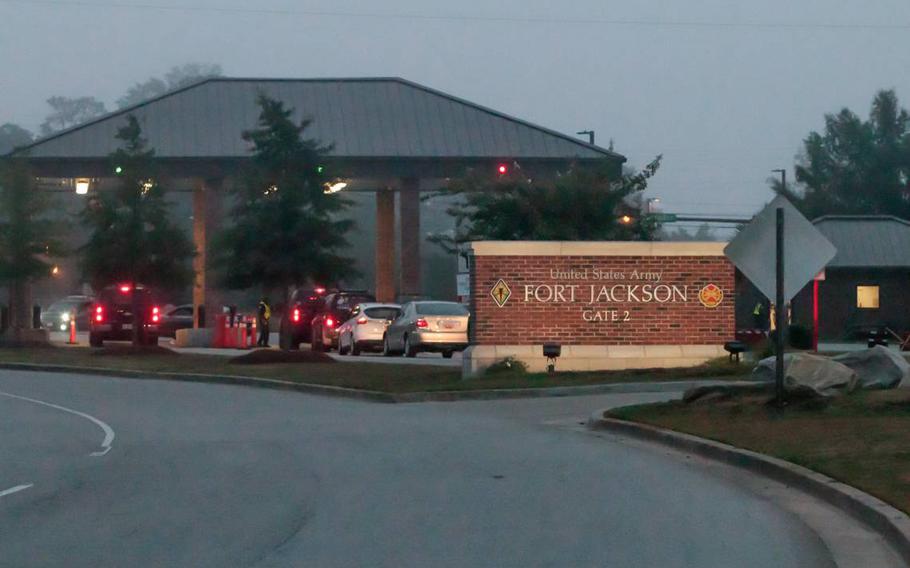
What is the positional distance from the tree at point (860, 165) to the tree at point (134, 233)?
50955mm

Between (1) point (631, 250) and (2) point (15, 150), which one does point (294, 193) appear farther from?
(2) point (15, 150)

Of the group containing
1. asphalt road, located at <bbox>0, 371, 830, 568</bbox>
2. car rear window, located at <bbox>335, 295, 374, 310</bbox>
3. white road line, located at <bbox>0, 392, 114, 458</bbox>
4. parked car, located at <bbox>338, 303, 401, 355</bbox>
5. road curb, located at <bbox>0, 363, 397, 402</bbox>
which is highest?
car rear window, located at <bbox>335, 295, 374, 310</bbox>

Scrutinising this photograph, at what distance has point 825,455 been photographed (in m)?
13.3

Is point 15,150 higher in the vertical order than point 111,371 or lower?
higher

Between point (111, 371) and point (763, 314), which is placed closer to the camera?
point (111, 371)

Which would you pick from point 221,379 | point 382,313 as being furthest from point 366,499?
point 382,313

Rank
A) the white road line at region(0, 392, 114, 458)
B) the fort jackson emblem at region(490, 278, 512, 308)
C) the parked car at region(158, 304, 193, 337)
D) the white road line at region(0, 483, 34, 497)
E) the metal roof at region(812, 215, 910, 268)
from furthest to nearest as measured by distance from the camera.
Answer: the metal roof at region(812, 215, 910, 268)
the parked car at region(158, 304, 193, 337)
the fort jackson emblem at region(490, 278, 512, 308)
the white road line at region(0, 392, 114, 458)
the white road line at region(0, 483, 34, 497)

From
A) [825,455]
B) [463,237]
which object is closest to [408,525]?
[825,455]

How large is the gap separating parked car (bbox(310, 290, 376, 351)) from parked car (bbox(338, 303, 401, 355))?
2.47 m

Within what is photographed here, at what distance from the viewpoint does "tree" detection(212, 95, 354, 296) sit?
3331 cm

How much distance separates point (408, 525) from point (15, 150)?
34.7 metres

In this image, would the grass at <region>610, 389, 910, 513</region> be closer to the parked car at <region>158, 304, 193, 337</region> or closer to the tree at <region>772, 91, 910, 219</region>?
the parked car at <region>158, 304, 193, 337</region>

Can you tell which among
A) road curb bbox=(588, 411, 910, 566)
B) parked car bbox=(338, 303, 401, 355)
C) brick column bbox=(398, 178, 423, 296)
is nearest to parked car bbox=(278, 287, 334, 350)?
parked car bbox=(338, 303, 401, 355)

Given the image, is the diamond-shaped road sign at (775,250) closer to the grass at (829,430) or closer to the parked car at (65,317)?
the grass at (829,430)
